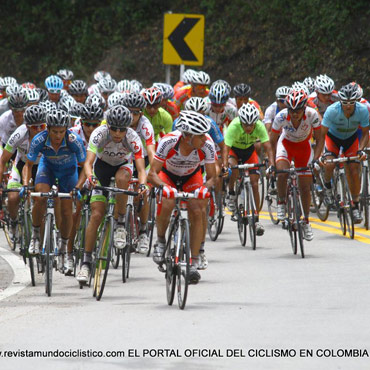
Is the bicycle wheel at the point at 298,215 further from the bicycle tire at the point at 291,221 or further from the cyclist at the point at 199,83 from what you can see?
the cyclist at the point at 199,83

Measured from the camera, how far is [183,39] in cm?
2294

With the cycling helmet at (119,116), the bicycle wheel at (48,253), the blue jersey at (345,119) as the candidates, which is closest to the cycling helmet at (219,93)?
the blue jersey at (345,119)

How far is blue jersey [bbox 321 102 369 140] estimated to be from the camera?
1642 centimetres

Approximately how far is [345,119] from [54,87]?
5043 mm

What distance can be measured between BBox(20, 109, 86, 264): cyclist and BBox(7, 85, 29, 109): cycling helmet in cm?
256

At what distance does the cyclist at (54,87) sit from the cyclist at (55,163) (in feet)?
21.2

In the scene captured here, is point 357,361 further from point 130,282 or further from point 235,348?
point 130,282

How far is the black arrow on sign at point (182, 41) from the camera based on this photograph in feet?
75.0

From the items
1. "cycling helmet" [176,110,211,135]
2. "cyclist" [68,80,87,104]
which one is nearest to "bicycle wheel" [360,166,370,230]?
"cyclist" [68,80,87,104]

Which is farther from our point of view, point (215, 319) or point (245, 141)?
point (245, 141)

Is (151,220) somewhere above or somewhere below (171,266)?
above

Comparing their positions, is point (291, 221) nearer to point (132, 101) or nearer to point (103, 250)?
point (132, 101)

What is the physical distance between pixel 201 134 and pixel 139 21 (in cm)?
2558

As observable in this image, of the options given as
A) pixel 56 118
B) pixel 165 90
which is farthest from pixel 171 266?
pixel 165 90
